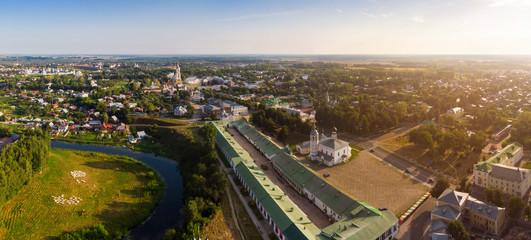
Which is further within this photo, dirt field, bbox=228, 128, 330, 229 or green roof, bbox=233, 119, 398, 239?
dirt field, bbox=228, 128, 330, 229

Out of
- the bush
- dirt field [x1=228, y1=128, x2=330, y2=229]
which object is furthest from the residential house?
the bush

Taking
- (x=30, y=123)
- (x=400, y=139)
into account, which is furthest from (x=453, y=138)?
(x=30, y=123)

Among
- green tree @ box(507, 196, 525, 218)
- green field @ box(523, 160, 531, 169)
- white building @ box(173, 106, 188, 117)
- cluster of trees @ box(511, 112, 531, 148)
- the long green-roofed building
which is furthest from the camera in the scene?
white building @ box(173, 106, 188, 117)

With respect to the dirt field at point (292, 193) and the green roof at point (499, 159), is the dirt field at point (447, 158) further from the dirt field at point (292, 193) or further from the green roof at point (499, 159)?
the dirt field at point (292, 193)

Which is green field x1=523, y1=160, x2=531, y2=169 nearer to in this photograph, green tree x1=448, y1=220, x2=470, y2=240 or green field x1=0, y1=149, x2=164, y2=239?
green tree x1=448, y1=220, x2=470, y2=240

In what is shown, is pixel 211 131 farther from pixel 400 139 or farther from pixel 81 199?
pixel 400 139

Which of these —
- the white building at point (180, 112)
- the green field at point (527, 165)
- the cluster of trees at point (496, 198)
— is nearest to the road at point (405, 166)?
the cluster of trees at point (496, 198)
